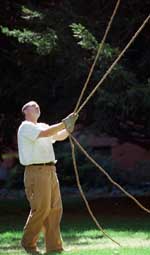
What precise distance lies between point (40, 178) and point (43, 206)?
0.34 m

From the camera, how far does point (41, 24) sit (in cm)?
1425

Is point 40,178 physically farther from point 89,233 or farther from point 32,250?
point 89,233

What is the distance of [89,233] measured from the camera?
1248cm

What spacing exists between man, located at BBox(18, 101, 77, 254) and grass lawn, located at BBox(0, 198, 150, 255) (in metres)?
0.31

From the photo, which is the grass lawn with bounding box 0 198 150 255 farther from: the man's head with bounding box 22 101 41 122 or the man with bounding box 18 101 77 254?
the man's head with bounding box 22 101 41 122

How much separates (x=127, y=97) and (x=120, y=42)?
60.7 inches

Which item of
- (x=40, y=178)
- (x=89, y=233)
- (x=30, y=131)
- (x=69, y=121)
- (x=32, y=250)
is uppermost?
(x=69, y=121)

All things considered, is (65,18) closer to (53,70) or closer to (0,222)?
(53,70)

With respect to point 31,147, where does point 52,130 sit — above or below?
above

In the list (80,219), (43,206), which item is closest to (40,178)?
(43,206)

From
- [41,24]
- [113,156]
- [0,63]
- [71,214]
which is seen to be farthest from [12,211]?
[113,156]

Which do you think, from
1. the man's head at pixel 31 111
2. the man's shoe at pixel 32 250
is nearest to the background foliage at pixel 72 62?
the man's head at pixel 31 111

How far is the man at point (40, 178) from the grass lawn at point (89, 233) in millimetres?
305

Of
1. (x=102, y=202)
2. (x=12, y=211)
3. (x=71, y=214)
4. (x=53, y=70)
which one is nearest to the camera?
(x=53, y=70)
